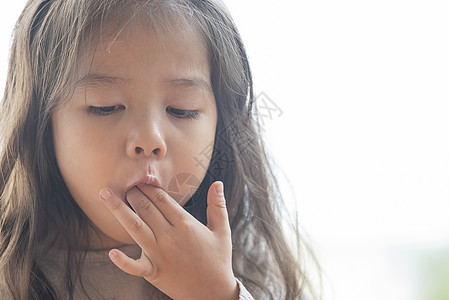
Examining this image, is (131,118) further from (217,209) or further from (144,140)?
(217,209)

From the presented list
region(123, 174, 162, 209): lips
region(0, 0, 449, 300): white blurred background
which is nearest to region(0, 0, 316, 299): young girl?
region(123, 174, 162, 209): lips

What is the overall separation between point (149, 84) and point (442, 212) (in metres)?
1.02

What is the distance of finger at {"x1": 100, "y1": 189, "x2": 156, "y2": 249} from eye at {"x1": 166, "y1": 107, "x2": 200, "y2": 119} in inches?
6.2

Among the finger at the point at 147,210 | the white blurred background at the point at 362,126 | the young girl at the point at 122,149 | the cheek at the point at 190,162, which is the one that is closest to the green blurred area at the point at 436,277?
the white blurred background at the point at 362,126

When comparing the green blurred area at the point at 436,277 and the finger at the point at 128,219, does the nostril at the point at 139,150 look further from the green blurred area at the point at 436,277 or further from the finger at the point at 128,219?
the green blurred area at the point at 436,277

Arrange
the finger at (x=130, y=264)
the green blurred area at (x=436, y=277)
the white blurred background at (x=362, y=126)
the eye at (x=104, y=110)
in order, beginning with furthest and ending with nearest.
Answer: the green blurred area at (x=436, y=277) → the white blurred background at (x=362, y=126) → the eye at (x=104, y=110) → the finger at (x=130, y=264)

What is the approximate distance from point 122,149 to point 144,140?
0.04 meters

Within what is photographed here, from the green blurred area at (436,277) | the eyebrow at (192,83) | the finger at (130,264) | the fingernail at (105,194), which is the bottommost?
the green blurred area at (436,277)

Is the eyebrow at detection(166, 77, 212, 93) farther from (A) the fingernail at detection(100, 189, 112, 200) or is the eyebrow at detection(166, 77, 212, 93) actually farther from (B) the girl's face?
(A) the fingernail at detection(100, 189, 112, 200)

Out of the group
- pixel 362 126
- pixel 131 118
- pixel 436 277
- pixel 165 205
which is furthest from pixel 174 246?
pixel 436 277

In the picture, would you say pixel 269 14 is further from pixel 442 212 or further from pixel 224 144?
pixel 442 212

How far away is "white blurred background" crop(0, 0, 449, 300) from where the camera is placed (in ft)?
4.04

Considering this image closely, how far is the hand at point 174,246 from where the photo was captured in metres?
0.79

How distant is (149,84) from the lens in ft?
2.72
